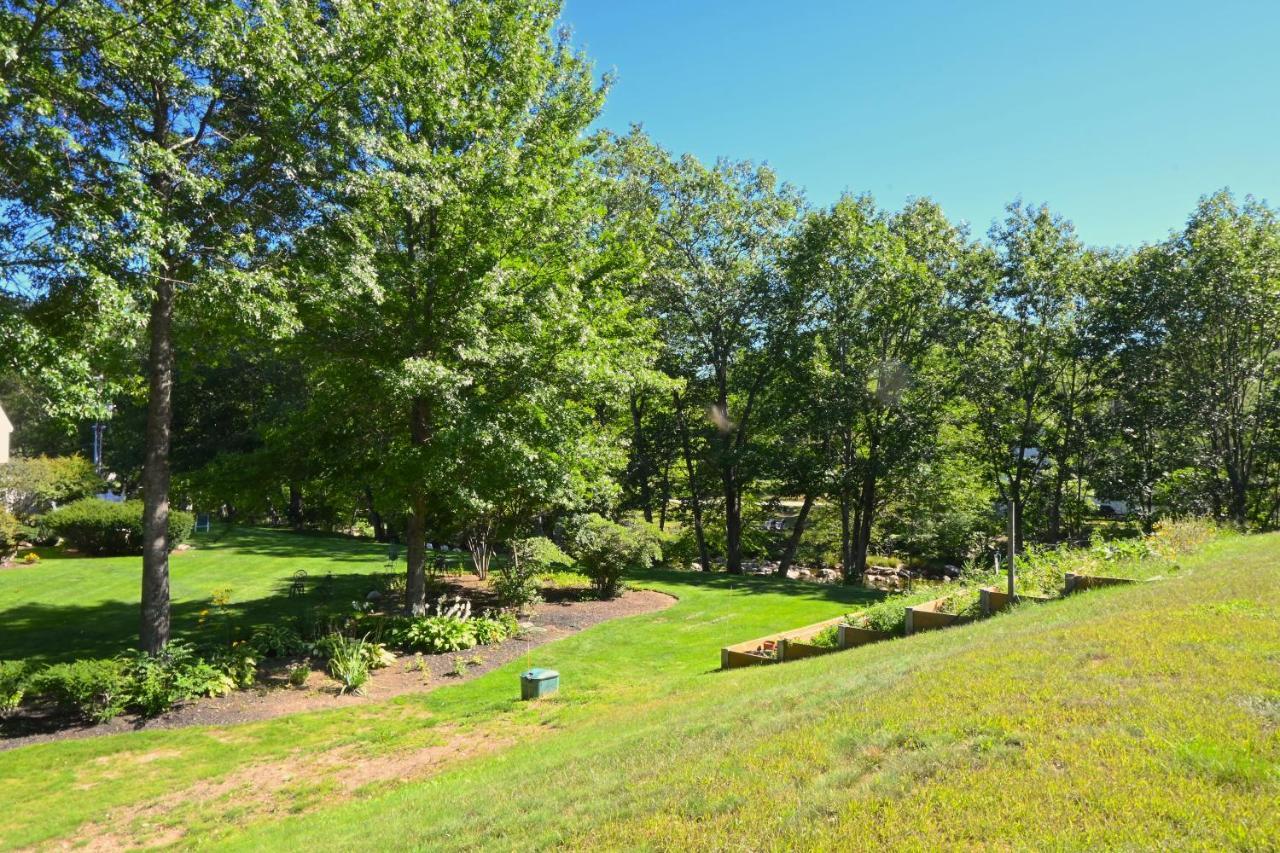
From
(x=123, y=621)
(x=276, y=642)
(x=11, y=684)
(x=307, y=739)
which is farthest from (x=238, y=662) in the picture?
(x=123, y=621)

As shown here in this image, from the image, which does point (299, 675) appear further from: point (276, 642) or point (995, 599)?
point (995, 599)

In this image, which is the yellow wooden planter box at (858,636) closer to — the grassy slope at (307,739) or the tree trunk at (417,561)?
the grassy slope at (307,739)

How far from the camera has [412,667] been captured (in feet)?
40.2

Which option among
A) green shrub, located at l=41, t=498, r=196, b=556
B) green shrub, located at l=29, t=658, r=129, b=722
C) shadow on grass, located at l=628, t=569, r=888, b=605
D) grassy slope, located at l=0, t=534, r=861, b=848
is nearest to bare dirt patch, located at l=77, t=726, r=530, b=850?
grassy slope, located at l=0, t=534, r=861, b=848

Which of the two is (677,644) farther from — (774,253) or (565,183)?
(774,253)

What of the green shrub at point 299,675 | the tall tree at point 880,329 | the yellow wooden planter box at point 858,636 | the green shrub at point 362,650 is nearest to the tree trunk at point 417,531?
the green shrub at point 362,650

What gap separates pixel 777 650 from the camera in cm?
1066

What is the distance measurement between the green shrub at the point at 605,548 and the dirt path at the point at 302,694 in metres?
2.66

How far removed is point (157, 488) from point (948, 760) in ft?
38.5

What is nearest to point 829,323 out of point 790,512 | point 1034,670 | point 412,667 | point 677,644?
point 790,512

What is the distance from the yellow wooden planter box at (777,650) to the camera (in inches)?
410

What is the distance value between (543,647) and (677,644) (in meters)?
2.57

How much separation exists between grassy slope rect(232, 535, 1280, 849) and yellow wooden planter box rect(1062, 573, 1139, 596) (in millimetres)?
1682

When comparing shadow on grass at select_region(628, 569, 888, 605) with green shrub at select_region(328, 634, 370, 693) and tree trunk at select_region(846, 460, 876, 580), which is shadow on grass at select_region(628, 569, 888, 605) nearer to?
tree trunk at select_region(846, 460, 876, 580)
